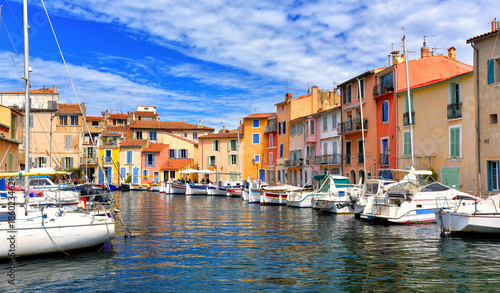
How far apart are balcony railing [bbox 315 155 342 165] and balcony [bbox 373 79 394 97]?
9713mm

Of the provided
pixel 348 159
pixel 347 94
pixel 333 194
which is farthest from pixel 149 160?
pixel 333 194

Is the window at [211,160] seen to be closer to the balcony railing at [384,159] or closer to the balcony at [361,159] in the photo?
the balcony at [361,159]

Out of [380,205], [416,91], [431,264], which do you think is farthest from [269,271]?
[416,91]

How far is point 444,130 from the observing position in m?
33.0

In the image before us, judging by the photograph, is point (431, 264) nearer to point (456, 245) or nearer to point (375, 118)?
point (456, 245)

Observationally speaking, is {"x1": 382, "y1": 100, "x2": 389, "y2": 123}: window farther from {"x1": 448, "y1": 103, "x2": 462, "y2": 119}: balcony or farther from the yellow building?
{"x1": 448, "y1": 103, "x2": 462, "y2": 119}: balcony

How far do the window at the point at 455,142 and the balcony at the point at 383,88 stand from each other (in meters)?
8.38

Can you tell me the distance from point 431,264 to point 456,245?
3812 millimetres

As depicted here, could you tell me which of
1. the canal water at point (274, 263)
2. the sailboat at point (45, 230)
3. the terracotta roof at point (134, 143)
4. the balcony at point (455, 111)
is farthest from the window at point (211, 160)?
the sailboat at point (45, 230)

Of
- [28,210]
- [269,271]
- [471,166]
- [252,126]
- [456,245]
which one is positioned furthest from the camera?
[252,126]

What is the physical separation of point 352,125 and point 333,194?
14.1 meters

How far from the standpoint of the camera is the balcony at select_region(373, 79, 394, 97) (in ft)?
129

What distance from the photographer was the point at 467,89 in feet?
101

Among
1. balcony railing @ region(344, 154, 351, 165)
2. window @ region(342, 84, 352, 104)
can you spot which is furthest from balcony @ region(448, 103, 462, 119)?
balcony railing @ region(344, 154, 351, 165)
